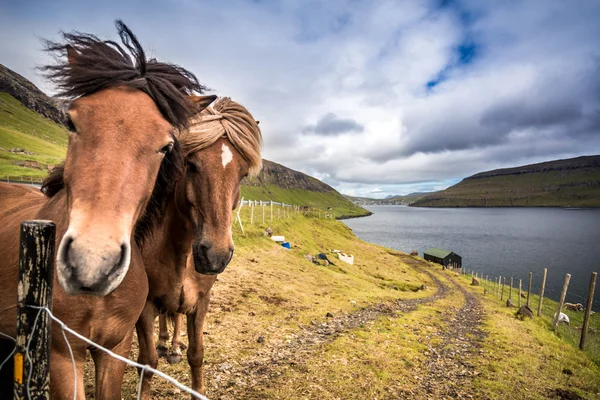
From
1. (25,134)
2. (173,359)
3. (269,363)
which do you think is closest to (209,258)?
(173,359)

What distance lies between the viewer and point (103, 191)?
151cm

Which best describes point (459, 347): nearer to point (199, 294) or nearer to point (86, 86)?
point (199, 294)

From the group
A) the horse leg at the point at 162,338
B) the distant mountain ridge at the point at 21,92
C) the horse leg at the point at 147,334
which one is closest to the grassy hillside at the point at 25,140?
the distant mountain ridge at the point at 21,92

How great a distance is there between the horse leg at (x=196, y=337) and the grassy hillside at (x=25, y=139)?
53425 millimetres

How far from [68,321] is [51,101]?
5.53ft

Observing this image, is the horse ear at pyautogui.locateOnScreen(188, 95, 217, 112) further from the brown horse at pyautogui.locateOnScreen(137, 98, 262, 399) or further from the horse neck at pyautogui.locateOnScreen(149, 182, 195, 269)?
the horse neck at pyautogui.locateOnScreen(149, 182, 195, 269)

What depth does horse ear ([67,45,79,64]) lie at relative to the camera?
84.3 inches

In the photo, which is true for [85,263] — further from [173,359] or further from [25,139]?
[25,139]

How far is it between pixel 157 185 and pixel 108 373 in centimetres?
161

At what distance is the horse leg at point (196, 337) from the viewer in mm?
4012

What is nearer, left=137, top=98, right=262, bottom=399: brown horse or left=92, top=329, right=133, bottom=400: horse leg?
left=92, top=329, right=133, bottom=400: horse leg

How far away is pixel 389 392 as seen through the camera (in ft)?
20.5

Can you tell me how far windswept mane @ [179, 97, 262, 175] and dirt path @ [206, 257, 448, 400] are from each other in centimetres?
439

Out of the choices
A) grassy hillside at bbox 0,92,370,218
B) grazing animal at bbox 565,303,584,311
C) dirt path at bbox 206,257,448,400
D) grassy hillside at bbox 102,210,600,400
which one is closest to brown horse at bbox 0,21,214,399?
dirt path at bbox 206,257,448,400
